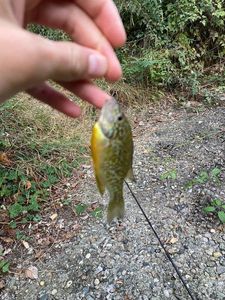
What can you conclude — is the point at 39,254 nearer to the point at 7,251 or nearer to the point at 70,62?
the point at 7,251

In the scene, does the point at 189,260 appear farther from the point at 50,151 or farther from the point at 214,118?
the point at 214,118

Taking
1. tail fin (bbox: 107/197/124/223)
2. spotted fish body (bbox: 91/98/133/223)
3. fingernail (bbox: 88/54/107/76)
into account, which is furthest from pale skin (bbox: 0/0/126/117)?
tail fin (bbox: 107/197/124/223)

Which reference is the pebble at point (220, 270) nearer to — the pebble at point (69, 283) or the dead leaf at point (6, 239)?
the pebble at point (69, 283)

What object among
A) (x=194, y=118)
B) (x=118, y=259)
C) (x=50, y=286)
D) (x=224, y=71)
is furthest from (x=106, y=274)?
(x=224, y=71)

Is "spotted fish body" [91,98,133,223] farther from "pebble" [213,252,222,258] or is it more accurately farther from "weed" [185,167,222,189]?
"weed" [185,167,222,189]

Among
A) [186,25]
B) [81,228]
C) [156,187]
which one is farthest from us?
[186,25]

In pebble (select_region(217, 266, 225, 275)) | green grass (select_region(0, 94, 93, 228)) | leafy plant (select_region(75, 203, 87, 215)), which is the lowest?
pebble (select_region(217, 266, 225, 275))
